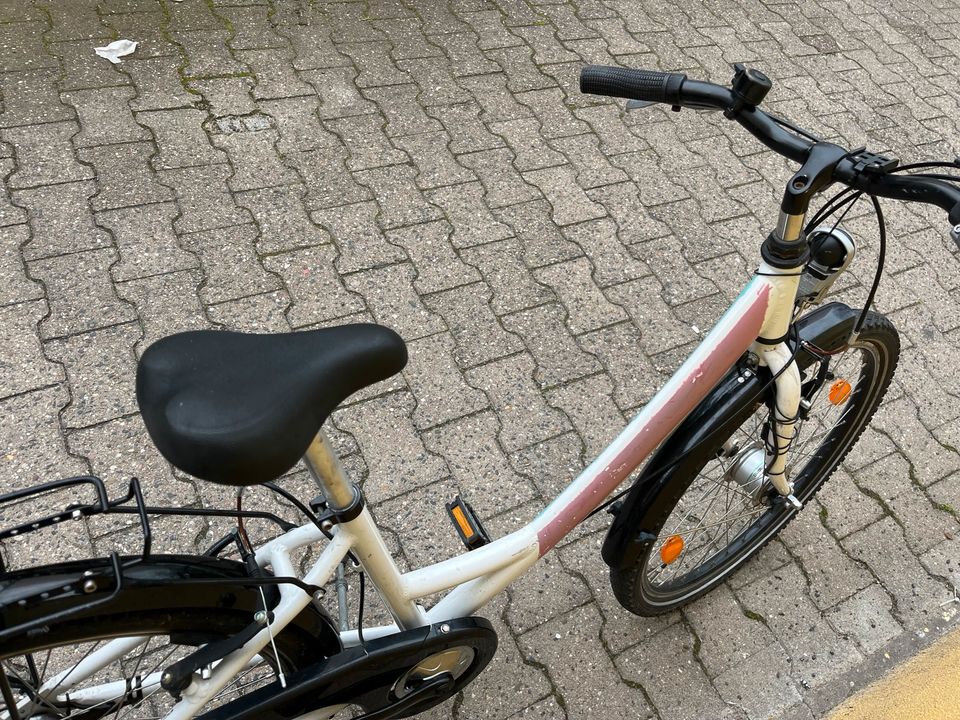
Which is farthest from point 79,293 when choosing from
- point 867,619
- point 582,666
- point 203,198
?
point 867,619

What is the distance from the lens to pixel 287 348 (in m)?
1.28

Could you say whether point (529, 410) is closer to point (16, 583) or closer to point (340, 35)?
point (16, 583)

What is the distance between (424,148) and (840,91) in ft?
7.82

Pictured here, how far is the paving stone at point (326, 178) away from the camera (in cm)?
320

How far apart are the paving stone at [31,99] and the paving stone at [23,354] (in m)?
1.03

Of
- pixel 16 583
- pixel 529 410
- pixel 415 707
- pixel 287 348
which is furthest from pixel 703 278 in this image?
pixel 16 583

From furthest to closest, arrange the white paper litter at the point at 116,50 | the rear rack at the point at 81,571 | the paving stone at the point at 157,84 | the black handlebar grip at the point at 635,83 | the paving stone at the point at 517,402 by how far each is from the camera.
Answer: the white paper litter at the point at 116,50 < the paving stone at the point at 157,84 < the paving stone at the point at 517,402 < the black handlebar grip at the point at 635,83 < the rear rack at the point at 81,571

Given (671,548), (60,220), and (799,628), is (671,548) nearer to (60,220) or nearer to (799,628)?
(799,628)

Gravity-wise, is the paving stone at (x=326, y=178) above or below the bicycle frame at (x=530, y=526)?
below

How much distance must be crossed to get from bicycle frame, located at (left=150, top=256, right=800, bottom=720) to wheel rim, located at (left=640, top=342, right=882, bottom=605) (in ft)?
1.18

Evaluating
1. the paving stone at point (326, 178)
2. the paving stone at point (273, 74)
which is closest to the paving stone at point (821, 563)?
the paving stone at point (326, 178)

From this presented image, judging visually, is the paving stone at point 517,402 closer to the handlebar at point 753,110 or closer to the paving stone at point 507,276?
the paving stone at point 507,276

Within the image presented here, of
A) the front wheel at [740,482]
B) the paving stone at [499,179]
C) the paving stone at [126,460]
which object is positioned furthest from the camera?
the paving stone at [499,179]

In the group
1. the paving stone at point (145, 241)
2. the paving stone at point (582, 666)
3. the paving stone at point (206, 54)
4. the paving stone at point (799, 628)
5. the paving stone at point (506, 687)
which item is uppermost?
the paving stone at point (206, 54)
